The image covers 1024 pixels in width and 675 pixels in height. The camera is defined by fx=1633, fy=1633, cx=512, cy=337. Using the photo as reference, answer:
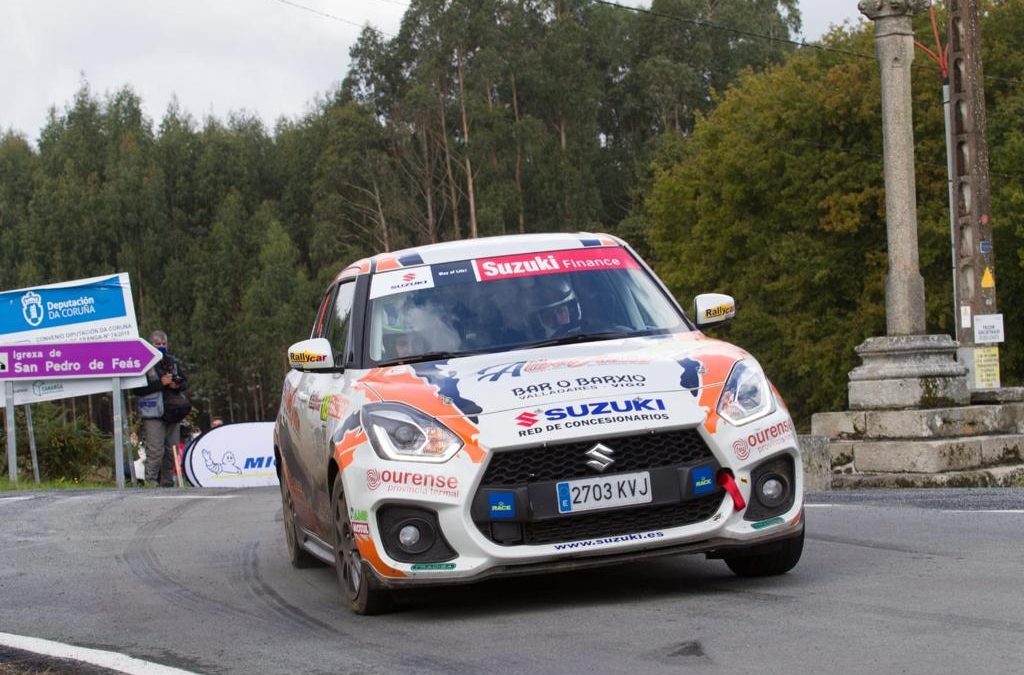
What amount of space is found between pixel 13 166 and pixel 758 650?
10753cm

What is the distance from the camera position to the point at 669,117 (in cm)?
9012

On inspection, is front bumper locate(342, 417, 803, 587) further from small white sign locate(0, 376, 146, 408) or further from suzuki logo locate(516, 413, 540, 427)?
small white sign locate(0, 376, 146, 408)

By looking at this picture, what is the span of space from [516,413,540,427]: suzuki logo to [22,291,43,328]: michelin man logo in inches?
786

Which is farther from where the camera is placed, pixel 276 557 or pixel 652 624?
pixel 276 557

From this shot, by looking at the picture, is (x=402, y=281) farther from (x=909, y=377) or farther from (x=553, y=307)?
(x=909, y=377)

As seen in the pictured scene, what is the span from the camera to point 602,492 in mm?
6738

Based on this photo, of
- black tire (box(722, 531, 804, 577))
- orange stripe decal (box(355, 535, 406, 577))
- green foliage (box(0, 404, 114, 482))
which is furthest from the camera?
green foliage (box(0, 404, 114, 482))

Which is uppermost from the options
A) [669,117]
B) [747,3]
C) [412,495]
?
Answer: [747,3]

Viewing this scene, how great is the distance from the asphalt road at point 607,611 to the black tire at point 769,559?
0.07 m

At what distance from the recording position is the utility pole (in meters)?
23.1

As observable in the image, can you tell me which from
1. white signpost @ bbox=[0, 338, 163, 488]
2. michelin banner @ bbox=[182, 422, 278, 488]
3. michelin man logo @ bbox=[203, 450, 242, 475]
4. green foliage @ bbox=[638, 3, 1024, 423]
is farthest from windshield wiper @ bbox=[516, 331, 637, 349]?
green foliage @ bbox=[638, 3, 1024, 423]

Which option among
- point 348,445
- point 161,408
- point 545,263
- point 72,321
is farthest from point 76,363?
point 348,445

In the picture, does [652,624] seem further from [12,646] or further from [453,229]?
[453,229]

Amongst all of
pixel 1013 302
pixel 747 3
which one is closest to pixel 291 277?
pixel 747 3
